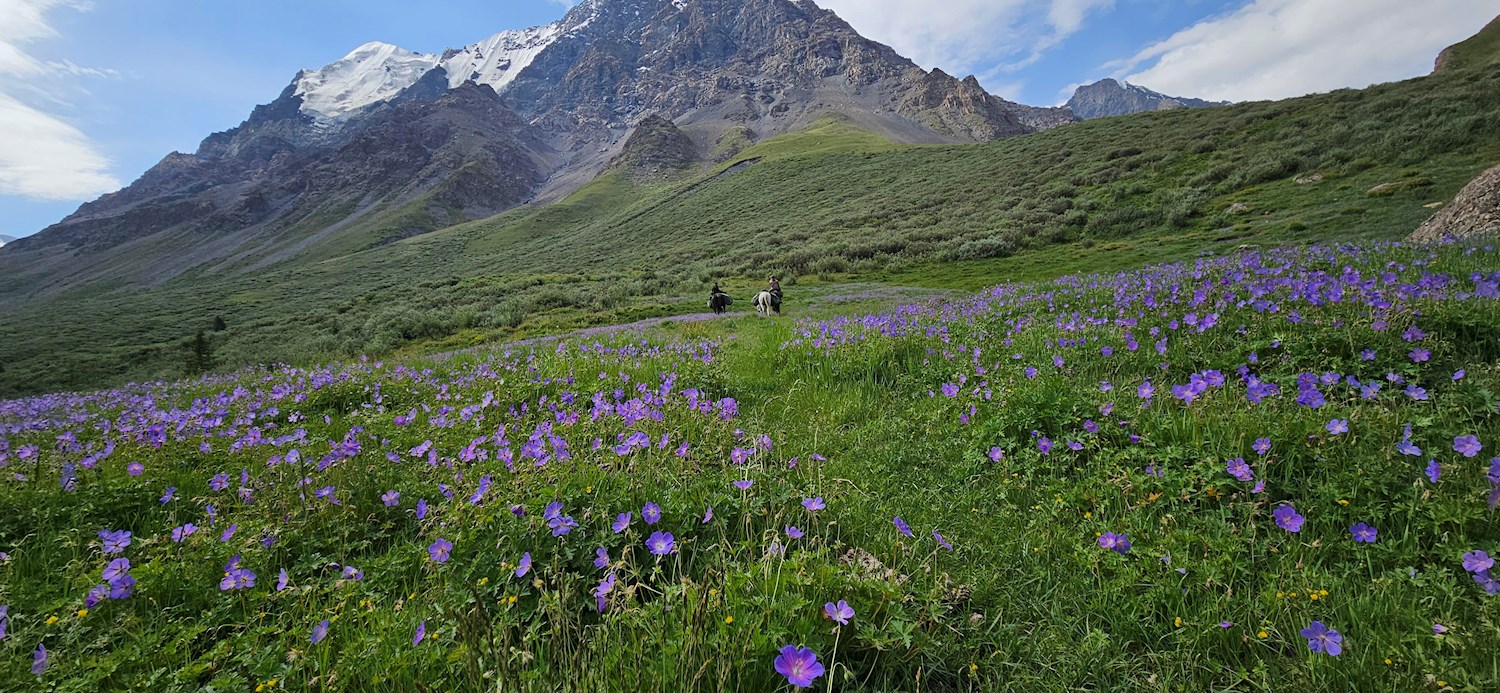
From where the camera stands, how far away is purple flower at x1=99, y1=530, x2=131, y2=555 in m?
2.52

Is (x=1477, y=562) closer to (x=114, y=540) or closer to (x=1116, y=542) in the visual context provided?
(x=1116, y=542)

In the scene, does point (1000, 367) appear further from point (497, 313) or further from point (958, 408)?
point (497, 313)

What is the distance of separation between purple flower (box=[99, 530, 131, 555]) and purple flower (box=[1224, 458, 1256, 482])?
217 inches

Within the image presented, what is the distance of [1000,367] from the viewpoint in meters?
5.38

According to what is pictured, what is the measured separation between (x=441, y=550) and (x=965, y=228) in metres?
39.6

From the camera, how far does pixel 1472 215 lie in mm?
10102

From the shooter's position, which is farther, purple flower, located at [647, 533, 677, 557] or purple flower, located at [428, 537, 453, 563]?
purple flower, located at [428, 537, 453, 563]

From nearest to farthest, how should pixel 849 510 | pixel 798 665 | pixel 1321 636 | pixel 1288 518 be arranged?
1. pixel 798 665
2. pixel 1321 636
3. pixel 1288 518
4. pixel 849 510

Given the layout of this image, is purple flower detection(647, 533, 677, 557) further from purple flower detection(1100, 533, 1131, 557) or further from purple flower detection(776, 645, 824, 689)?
purple flower detection(1100, 533, 1131, 557)

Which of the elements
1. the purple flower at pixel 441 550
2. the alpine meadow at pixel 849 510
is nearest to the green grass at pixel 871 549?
the alpine meadow at pixel 849 510

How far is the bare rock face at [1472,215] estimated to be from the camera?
31.5 ft

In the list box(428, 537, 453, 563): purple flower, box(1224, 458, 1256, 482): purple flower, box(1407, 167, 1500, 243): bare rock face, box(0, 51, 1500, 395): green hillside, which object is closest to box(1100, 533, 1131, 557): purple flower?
box(1224, 458, 1256, 482): purple flower

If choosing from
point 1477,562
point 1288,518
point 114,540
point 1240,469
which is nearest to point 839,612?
point 1288,518

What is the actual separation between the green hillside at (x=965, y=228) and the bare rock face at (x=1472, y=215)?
14.4 feet
